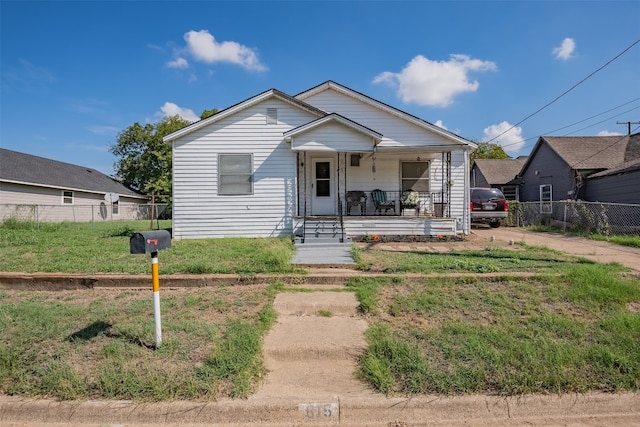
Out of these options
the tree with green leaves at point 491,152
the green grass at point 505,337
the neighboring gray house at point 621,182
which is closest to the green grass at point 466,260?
the green grass at point 505,337

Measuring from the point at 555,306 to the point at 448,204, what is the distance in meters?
7.74

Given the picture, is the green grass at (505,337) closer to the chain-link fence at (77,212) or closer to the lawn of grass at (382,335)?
the lawn of grass at (382,335)

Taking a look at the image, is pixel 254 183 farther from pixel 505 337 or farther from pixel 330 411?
pixel 330 411

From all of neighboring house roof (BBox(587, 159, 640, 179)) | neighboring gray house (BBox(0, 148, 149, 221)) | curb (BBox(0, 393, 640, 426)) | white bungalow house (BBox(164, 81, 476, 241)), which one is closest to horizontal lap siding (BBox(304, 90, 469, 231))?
white bungalow house (BBox(164, 81, 476, 241))

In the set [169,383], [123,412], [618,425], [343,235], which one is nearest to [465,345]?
[618,425]

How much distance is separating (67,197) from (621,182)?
34093 mm

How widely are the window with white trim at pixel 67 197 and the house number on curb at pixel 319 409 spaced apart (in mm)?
28561

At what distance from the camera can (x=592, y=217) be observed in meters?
12.7

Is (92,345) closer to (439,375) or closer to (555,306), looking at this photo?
(439,375)

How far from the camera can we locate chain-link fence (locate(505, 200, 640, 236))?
12125 millimetres

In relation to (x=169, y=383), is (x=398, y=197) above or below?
above

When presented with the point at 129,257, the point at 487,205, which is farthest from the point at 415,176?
the point at 129,257

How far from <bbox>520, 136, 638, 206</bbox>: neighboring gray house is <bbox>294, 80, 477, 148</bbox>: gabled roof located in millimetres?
11838

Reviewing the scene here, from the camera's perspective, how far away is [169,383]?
272 centimetres
